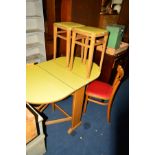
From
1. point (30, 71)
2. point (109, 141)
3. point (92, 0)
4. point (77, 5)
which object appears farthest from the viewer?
point (92, 0)

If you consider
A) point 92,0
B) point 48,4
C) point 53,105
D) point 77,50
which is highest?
point 92,0

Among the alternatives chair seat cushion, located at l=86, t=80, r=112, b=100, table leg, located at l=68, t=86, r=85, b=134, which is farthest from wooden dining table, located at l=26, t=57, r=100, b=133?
chair seat cushion, located at l=86, t=80, r=112, b=100

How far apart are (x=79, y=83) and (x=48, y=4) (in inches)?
60.4

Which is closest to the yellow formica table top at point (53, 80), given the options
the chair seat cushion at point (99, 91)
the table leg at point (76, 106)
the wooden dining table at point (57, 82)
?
the wooden dining table at point (57, 82)

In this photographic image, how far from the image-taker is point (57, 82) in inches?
59.9

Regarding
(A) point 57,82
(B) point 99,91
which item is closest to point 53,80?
(A) point 57,82

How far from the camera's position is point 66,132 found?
1.93 meters

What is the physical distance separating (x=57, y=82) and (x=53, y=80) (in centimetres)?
6

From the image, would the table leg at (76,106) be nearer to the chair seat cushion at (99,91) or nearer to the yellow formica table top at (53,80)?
the yellow formica table top at (53,80)

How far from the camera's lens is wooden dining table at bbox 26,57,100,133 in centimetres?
132

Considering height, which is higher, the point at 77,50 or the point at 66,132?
the point at 77,50

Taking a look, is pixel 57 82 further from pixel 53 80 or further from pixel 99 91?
pixel 99 91
